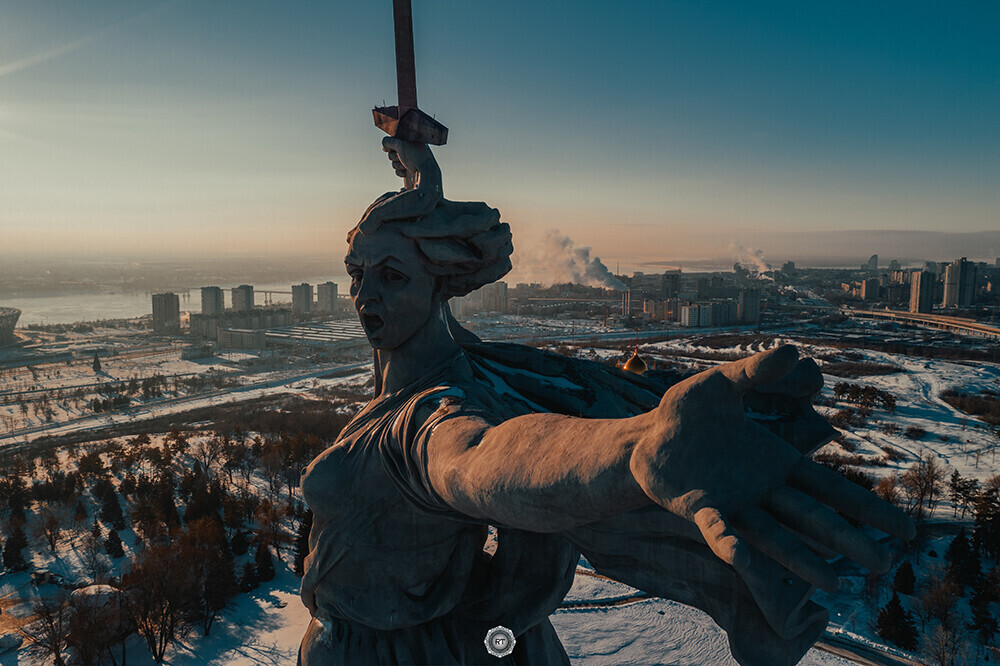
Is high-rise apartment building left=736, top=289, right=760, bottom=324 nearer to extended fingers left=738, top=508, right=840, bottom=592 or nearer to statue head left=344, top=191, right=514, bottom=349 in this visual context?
statue head left=344, top=191, right=514, bottom=349

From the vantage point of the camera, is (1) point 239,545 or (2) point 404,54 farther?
(1) point 239,545

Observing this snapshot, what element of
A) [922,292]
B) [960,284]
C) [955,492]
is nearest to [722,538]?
[955,492]

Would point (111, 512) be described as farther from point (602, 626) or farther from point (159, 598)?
point (602, 626)

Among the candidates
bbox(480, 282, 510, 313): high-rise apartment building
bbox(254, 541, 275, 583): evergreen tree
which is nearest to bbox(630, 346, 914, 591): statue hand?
bbox(254, 541, 275, 583): evergreen tree

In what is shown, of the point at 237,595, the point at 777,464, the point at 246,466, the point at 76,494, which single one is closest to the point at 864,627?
the point at 237,595

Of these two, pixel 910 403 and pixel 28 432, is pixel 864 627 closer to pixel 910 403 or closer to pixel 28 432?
pixel 910 403

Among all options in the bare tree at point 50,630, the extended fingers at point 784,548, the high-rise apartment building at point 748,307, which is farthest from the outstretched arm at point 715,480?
the high-rise apartment building at point 748,307

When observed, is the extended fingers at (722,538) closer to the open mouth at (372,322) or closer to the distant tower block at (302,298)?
the open mouth at (372,322)
